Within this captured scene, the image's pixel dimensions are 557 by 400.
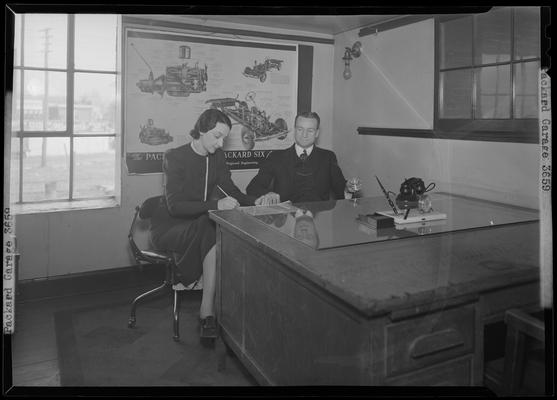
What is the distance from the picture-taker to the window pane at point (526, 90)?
4.25 feet

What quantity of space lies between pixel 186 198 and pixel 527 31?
1.08m

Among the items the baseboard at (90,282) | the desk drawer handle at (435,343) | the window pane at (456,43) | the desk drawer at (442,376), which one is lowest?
the desk drawer at (442,376)

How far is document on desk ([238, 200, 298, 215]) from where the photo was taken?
1.50 meters

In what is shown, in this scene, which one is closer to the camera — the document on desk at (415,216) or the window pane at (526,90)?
the window pane at (526,90)

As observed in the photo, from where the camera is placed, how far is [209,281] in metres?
1.51

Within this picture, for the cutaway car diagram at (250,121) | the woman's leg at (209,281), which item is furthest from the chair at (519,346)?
the woman's leg at (209,281)

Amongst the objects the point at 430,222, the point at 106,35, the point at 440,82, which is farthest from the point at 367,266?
the point at 106,35

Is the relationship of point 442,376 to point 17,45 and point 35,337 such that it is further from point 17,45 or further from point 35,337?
point 17,45

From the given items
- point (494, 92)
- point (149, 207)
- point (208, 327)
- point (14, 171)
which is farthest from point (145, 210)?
point (494, 92)

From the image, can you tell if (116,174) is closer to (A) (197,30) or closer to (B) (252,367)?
(A) (197,30)

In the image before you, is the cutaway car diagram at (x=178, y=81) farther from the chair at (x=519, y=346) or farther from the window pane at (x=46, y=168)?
the chair at (x=519, y=346)

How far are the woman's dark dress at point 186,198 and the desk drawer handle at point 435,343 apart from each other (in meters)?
0.68

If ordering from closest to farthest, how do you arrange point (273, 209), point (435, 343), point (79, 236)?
point (435, 343)
point (79, 236)
point (273, 209)

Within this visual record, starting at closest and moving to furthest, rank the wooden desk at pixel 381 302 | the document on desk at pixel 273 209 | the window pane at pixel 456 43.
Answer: the wooden desk at pixel 381 302 → the window pane at pixel 456 43 → the document on desk at pixel 273 209
